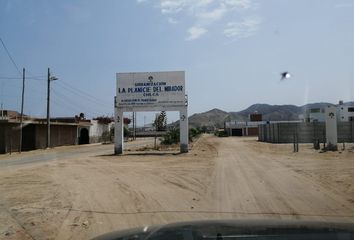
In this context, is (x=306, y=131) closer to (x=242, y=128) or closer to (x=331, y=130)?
(x=331, y=130)

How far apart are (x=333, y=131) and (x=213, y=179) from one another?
2460 centimetres

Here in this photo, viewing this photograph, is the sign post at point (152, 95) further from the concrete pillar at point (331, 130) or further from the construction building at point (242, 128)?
the construction building at point (242, 128)

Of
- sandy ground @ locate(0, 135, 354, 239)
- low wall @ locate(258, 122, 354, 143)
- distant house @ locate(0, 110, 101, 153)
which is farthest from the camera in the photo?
low wall @ locate(258, 122, 354, 143)

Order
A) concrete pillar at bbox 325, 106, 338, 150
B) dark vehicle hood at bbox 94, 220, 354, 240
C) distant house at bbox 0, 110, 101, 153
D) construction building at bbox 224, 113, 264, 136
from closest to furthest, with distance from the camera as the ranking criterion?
dark vehicle hood at bbox 94, 220, 354, 240 → concrete pillar at bbox 325, 106, 338, 150 → distant house at bbox 0, 110, 101, 153 → construction building at bbox 224, 113, 264, 136

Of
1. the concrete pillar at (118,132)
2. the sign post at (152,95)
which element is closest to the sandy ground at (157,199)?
the sign post at (152,95)

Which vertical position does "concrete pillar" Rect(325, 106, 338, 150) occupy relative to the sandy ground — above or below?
above

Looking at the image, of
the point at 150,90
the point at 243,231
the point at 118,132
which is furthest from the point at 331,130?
the point at 243,231

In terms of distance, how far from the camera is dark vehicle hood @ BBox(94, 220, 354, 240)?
14.3ft

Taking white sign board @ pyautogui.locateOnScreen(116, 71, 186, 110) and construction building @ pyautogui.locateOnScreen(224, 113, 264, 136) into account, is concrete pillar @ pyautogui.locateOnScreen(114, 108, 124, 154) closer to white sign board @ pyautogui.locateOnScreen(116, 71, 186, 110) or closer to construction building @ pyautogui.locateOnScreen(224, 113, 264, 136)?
white sign board @ pyautogui.locateOnScreen(116, 71, 186, 110)

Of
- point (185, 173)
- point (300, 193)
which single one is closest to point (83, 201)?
point (300, 193)

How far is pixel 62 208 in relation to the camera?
497 inches

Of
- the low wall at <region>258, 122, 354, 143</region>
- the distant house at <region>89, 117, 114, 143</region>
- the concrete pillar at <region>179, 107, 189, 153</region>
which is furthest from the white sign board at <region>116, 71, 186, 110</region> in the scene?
the distant house at <region>89, 117, 114, 143</region>

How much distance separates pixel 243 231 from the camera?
4.66 meters

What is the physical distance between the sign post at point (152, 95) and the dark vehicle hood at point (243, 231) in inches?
1386
